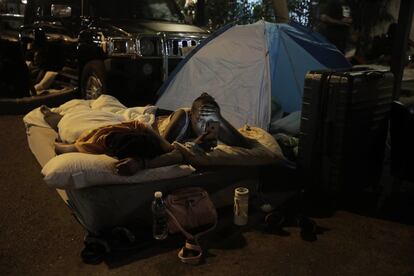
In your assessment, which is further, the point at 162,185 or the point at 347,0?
the point at 347,0

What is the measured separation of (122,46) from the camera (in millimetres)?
6520

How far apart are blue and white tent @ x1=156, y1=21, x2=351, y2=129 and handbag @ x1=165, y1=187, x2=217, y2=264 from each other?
1845 mm

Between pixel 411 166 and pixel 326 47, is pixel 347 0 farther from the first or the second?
pixel 411 166

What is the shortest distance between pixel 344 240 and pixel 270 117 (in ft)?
6.40

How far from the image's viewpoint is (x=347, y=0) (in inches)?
489

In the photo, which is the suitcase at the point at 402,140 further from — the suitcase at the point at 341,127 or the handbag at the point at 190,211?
the handbag at the point at 190,211

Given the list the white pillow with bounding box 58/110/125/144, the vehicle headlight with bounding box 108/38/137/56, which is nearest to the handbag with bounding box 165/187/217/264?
the white pillow with bounding box 58/110/125/144

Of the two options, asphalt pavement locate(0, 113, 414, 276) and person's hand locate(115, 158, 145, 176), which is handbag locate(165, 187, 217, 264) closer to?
asphalt pavement locate(0, 113, 414, 276)

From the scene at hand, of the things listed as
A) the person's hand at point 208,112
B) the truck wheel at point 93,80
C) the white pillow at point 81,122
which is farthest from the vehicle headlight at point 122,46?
the person's hand at point 208,112

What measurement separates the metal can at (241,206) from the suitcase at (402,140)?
1.35m

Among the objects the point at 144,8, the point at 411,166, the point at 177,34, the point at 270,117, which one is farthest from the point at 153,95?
the point at 411,166

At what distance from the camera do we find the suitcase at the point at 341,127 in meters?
3.70

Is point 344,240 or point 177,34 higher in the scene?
point 177,34

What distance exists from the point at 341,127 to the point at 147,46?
380cm
